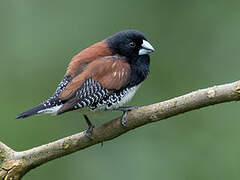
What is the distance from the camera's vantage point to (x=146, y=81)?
7.55m

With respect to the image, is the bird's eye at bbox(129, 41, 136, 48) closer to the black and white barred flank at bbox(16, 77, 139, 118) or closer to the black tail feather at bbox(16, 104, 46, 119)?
the black and white barred flank at bbox(16, 77, 139, 118)

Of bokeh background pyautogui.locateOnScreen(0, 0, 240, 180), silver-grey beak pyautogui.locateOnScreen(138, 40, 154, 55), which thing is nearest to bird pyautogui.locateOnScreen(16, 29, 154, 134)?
silver-grey beak pyautogui.locateOnScreen(138, 40, 154, 55)

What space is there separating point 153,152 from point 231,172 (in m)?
0.83

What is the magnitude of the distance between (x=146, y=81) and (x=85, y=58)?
2261mm

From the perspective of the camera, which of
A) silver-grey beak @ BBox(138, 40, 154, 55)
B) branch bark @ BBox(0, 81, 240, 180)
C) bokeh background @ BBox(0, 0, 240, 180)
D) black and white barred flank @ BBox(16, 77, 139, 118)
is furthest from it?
bokeh background @ BBox(0, 0, 240, 180)

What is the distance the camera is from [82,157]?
24.0 ft

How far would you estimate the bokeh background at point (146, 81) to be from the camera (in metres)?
6.89

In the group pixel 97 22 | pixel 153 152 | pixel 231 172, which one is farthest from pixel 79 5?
pixel 231 172

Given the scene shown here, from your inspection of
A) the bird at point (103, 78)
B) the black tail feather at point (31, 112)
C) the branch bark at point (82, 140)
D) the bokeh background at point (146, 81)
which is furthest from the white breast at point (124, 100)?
the bokeh background at point (146, 81)

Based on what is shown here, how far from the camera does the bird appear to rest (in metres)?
5.06

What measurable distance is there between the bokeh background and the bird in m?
1.29

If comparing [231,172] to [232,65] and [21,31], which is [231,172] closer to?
[232,65]

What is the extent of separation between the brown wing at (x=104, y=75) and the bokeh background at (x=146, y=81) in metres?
1.44

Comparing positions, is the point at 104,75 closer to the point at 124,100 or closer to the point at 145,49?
the point at 124,100
